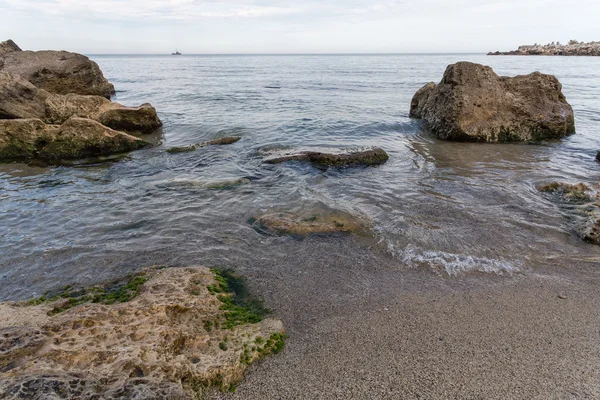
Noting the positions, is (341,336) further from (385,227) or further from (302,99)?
(302,99)

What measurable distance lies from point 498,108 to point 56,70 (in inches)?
770

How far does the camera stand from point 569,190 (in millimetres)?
7086

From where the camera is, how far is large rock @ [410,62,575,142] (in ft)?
38.2

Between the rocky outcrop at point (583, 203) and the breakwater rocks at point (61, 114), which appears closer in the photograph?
the rocky outcrop at point (583, 203)

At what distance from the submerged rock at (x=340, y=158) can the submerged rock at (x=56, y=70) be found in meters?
14.3

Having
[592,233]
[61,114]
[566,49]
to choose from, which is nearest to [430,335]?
[592,233]

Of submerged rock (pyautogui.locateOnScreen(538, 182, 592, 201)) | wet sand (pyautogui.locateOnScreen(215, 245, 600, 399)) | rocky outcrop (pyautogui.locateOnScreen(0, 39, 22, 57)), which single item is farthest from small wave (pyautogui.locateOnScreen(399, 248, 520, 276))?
rocky outcrop (pyautogui.locateOnScreen(0, 39, 22, 57))

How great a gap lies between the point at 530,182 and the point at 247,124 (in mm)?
10534

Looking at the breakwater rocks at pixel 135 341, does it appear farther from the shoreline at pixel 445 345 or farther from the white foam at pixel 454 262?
the white foam at pixel 454 262

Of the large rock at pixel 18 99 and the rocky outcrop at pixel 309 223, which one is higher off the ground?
the large rock at pixel 18 99

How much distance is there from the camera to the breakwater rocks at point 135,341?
8.63 ft

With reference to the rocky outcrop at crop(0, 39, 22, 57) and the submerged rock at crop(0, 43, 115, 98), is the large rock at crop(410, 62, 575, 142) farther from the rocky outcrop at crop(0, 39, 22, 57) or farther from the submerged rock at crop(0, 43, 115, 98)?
the rocky outcrop at crop(0, 39, 22, 57)

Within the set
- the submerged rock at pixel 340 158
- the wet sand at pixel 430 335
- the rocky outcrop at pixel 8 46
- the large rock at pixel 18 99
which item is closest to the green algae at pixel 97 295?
the wet sand at pixel 430 335

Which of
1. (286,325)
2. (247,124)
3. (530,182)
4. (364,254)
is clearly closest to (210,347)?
(286,325)
